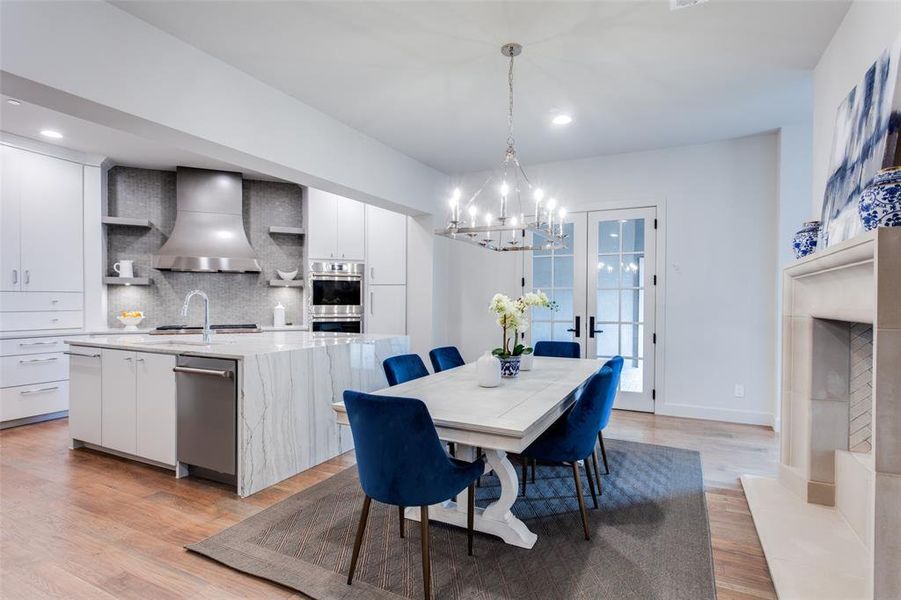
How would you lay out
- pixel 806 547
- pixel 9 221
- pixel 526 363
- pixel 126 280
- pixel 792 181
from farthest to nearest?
pixel 126 280 → pixel 9 221 → pixel 792 181 → pixel 526 363 → pixel 806 547

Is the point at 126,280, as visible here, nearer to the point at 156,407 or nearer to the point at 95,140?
the point at 95,140

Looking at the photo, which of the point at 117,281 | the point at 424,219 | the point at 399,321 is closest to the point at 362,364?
the point at 399,321

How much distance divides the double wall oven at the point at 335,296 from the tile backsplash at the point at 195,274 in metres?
0.65

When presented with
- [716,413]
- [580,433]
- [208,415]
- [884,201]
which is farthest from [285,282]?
[884,201]

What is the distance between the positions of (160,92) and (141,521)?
2410mm

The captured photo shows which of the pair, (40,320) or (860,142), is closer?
(860,142)

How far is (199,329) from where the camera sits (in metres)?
5.28

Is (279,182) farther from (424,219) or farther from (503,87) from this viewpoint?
(503,87)

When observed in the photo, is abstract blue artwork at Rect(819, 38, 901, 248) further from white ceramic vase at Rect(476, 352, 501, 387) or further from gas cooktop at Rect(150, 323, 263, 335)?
gas cooktop at Rect(150, 323, 263, 335)

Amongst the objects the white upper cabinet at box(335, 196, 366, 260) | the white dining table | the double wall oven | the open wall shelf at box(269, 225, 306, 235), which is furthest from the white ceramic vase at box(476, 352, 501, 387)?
the open wall shelf at box(269, 225, 306, 235)

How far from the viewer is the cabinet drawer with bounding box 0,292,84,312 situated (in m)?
4.42

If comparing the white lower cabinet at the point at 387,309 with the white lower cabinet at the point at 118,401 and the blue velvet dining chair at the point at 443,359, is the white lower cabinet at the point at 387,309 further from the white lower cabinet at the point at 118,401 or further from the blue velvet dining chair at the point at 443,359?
the white lower cabinet at the point at 118,401

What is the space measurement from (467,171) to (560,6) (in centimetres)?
330

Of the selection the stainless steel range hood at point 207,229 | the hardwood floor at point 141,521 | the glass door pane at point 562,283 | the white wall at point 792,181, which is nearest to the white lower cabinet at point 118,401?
the hardwood floor at point 141,521
